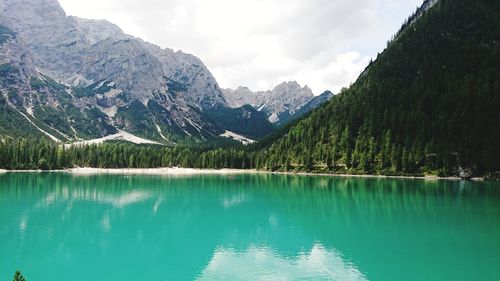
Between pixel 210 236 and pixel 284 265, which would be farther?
pixel 210 236

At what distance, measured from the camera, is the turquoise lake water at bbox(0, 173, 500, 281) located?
4025 centimetres

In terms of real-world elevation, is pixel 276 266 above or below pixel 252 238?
below

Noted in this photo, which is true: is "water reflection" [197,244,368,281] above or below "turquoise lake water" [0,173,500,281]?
below

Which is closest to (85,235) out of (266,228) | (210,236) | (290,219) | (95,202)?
(210,236)

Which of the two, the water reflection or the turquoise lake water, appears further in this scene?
the turquoise lake water

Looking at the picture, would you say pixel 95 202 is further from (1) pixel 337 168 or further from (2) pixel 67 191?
(1) pixel 337 168

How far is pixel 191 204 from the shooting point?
89.3 metres

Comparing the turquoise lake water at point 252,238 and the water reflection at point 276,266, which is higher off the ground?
the turquoise lake water at point 252,238

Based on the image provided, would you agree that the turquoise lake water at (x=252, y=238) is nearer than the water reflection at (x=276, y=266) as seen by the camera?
No

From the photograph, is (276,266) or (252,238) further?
(252,238)

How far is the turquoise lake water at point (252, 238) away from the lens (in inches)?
1585

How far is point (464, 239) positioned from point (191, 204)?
5315 cm

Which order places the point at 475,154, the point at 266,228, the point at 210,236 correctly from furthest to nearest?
the point at 475,154
the point at 266,228
the point at 210,236

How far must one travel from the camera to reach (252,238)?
184 ft
